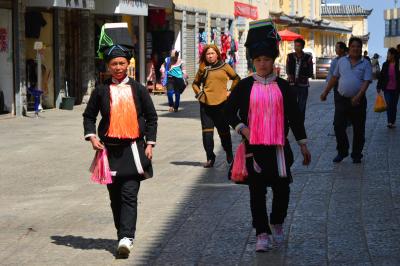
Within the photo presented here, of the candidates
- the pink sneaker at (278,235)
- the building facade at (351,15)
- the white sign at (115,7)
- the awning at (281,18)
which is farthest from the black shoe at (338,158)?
the building facade at (351,15)

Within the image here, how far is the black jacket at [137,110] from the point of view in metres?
7.89

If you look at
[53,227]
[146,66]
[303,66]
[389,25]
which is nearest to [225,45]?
[146,66]

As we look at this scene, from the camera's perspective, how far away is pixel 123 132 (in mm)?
7801

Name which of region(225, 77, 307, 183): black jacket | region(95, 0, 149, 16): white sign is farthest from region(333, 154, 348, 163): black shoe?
region(95, 0, 149, 16): white sign

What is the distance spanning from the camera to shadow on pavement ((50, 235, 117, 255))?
322 inches

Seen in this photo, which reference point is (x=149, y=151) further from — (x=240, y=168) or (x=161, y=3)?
(x=161, y=3)

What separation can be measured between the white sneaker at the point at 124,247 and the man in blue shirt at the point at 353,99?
22.1 ft

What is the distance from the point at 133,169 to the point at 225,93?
596cm

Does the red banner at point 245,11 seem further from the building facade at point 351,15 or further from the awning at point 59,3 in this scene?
the building facade at point 351,15

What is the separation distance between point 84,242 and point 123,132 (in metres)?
1.10

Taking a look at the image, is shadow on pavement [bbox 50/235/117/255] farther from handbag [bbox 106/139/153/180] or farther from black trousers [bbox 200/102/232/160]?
black trousers [bbox 200/102/232/160]

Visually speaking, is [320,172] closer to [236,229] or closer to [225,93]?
[225,93]

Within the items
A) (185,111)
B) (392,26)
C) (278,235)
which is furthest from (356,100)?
(392,26)

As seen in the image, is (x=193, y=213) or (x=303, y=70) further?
(x=303, y=70)
